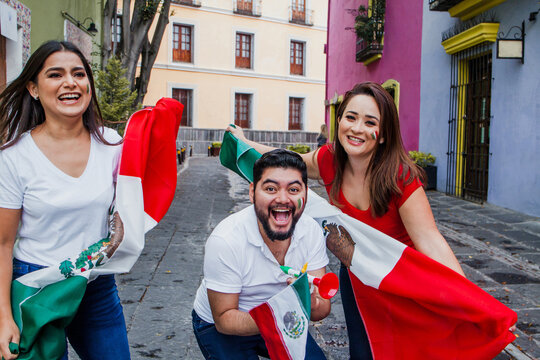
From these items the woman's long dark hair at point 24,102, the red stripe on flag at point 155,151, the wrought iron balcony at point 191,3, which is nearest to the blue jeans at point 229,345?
the red stripe on flag at point 155,151

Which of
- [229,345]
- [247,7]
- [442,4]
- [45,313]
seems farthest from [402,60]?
[247,7]

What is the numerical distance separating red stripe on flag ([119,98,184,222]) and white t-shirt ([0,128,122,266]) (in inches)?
10.8

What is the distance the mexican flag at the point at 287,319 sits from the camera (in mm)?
1895

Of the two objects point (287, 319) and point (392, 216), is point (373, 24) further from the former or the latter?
point (287, 319)

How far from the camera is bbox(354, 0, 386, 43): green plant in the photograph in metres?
14.1

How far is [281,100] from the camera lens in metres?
30.3

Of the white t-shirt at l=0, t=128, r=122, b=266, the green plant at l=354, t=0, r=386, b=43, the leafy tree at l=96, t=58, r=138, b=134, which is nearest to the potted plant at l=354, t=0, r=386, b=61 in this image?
the green plant at l=354, t=0, r=386, b=43

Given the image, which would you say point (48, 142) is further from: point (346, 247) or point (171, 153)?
point (346, 247)

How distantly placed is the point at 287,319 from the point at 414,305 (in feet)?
2.55

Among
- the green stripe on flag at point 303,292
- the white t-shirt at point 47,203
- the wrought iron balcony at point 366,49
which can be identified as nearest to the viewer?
the green stripe on flag at point 303,292

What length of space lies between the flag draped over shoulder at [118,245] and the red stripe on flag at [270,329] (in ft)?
1.97

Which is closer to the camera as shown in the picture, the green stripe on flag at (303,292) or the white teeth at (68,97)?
the green stripe on flag at (303,292)

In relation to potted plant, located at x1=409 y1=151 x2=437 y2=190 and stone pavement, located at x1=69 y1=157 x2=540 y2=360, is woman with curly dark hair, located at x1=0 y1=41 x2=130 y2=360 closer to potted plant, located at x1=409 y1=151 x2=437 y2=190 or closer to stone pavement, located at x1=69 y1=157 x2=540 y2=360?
stone pavement, located at x1=69 y1=157 x2=540 y2=360

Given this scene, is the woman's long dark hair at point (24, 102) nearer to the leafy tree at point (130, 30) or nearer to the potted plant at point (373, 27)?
the leafy tree at point (130, 30)
